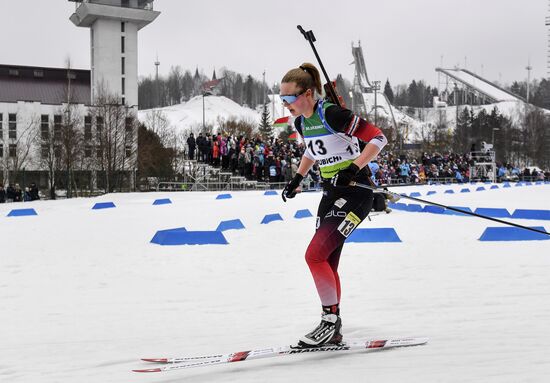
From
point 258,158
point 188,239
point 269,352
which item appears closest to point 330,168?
point 269,352

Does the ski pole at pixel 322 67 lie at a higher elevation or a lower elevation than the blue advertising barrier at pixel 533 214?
higher

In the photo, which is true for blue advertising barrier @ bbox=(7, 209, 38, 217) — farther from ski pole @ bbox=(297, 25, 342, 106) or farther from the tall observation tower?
the tall observation tower

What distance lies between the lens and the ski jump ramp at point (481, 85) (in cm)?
Result: 14288

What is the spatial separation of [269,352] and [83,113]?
63.5m

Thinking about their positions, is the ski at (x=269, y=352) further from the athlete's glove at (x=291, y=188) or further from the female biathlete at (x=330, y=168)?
the athlete's glove at (x=291, y=188)

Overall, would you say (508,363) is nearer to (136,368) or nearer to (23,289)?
(136,368)

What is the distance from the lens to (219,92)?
164 m

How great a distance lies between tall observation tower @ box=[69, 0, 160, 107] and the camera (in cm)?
6719

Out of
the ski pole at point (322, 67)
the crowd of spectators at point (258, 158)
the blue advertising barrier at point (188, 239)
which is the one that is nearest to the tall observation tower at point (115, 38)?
the crowd of spectators at point (258, 158)

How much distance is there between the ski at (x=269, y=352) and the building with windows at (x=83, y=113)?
3746 cm

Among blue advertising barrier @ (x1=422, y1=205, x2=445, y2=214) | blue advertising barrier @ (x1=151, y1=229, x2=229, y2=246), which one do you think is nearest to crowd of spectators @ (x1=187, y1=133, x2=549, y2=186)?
blue advertising barrier @ (x1=422, y1=205, x2=445, y2=214)

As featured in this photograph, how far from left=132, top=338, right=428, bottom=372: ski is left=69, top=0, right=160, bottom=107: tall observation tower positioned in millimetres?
65703

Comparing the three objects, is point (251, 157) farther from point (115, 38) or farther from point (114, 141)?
point (115, 38)

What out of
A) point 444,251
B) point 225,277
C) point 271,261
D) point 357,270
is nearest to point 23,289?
point 225,277
